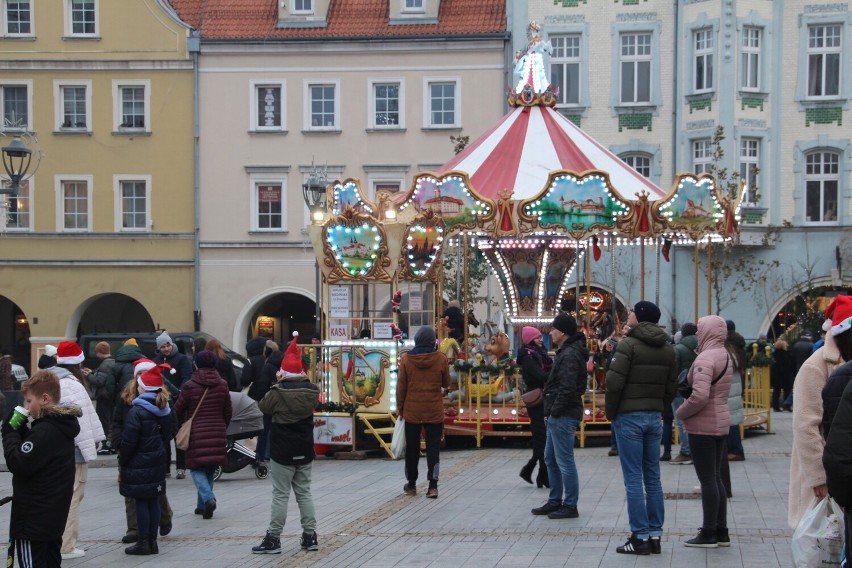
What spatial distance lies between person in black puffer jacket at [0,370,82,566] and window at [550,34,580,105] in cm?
2882

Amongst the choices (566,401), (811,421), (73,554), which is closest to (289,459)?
(73,554)

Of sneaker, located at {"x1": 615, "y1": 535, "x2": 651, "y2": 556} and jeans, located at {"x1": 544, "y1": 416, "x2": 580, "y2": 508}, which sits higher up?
jeans, located at {"x1": 544, "y1": 416, "x2": 580, "y2": 508}

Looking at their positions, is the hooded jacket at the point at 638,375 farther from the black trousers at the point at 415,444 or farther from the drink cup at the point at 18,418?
the drink cup at the point at 18,418

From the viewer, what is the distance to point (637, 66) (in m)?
36.5

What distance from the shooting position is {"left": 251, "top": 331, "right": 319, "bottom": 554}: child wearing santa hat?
11.6m

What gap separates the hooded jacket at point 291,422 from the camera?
11719mm

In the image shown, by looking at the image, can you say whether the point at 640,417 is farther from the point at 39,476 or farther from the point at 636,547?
the point at 39,476

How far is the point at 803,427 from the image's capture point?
778 centimetres

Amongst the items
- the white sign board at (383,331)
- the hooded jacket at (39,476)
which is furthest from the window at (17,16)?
the hooded jacket at (39,476)

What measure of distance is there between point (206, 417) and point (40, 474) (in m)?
4.56

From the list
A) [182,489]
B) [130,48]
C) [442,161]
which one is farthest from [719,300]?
[182,489]

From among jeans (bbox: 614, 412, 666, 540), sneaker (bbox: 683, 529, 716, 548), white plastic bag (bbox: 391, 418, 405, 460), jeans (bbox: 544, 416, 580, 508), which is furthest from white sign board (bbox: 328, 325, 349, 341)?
sneaker (bbox: 683, 529, 716, 548)

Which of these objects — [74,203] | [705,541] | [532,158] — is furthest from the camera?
[74,203]

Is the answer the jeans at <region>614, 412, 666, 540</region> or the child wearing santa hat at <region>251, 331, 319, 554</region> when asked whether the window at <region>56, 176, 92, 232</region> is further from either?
the jeans at <region>614, 412, 666, 540</region>
